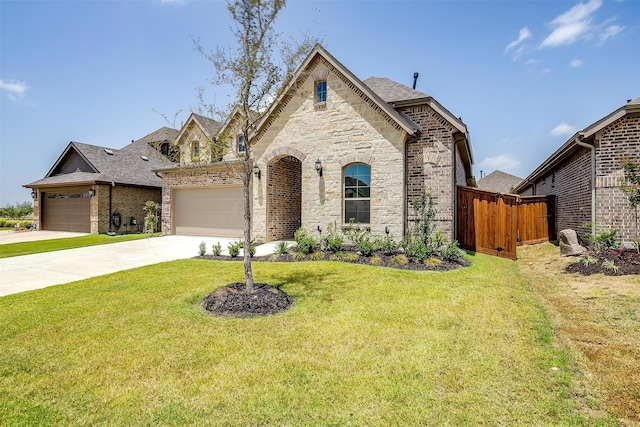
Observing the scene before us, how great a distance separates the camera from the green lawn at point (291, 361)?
8.40 ft

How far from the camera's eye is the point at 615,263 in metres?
7.68

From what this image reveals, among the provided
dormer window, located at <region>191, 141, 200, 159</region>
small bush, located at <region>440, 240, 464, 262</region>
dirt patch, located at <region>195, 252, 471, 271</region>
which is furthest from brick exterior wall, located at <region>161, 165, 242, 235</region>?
small bush, located at <region>440, 240, 464, 262</region>

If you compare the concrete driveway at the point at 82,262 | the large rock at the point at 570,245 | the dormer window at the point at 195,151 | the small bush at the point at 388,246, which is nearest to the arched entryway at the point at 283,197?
the concrete driveway at the point at 82,262

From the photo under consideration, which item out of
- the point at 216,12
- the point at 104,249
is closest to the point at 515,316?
the point at 216,12

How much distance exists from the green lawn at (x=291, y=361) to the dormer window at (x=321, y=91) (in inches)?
Result: 316

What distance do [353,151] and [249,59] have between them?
19.9 ft

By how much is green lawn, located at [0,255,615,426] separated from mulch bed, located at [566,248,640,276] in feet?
10.6

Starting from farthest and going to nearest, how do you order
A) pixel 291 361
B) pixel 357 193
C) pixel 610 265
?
pixel 357 193 < pixel 610 265 < pixel 291 361

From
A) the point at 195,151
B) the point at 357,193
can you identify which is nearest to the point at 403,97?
the point at 357,193

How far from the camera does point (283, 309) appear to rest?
5.00 m

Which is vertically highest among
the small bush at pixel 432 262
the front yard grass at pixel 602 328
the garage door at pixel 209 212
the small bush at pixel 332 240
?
the garage door at pixel 209 212

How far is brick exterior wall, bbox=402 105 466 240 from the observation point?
10.3m

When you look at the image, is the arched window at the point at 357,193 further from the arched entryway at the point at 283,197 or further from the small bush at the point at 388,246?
the arched entryway at the point at 283,197

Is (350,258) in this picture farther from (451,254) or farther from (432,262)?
(451,254)
